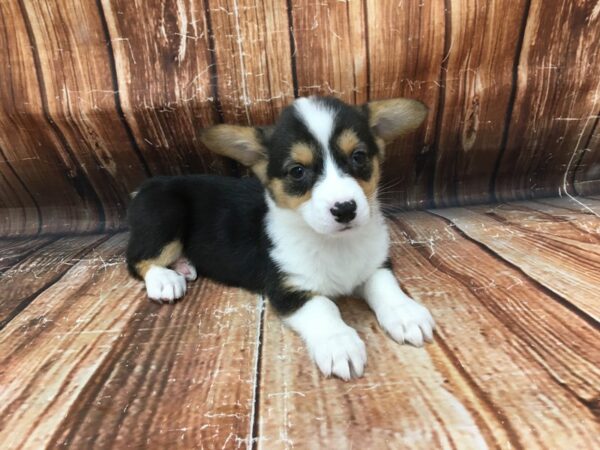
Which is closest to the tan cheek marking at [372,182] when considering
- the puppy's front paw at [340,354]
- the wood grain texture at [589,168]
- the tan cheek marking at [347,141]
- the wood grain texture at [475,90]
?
the tan cheek marking at [347,141]

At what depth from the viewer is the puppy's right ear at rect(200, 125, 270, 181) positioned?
1602mm

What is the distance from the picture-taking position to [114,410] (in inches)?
39.4

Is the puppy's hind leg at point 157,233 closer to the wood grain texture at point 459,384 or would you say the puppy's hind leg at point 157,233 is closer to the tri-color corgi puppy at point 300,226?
the tri-color corgi puppy at point 300,226

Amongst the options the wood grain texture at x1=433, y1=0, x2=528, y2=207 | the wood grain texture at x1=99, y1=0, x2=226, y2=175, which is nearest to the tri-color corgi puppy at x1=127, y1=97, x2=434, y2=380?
the wood grain texture at x1=99, y1=0, x2=226, y2=175

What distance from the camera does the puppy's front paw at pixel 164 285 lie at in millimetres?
1596

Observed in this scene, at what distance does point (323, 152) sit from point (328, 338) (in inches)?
23.3

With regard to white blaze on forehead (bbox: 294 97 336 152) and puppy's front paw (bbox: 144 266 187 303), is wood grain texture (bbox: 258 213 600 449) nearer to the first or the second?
puppy's front paw (bbox: 144 266 187 303)

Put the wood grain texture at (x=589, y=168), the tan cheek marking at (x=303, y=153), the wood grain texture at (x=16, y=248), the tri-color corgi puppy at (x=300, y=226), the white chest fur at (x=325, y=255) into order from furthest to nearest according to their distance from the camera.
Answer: the wood grain texture at (x=589, y=168)
the wood grain texture at (x=16, y=248)
the white chest fur at (x=325, y=255)
the tan cheek marking at (x=303, y=153)
the tri-color corgi puppy at (x=300, y=226)

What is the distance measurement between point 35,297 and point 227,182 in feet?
2.85

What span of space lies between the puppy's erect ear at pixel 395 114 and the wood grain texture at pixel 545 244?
0.61m

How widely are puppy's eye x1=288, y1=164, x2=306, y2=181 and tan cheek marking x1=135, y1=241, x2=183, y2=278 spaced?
0.72 meters

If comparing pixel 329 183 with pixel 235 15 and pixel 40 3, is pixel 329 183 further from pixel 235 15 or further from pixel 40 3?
pixel 40 3

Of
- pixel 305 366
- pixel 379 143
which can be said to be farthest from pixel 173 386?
pixel 379 143

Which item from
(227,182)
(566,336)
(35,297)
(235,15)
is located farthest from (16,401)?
(235,15)
